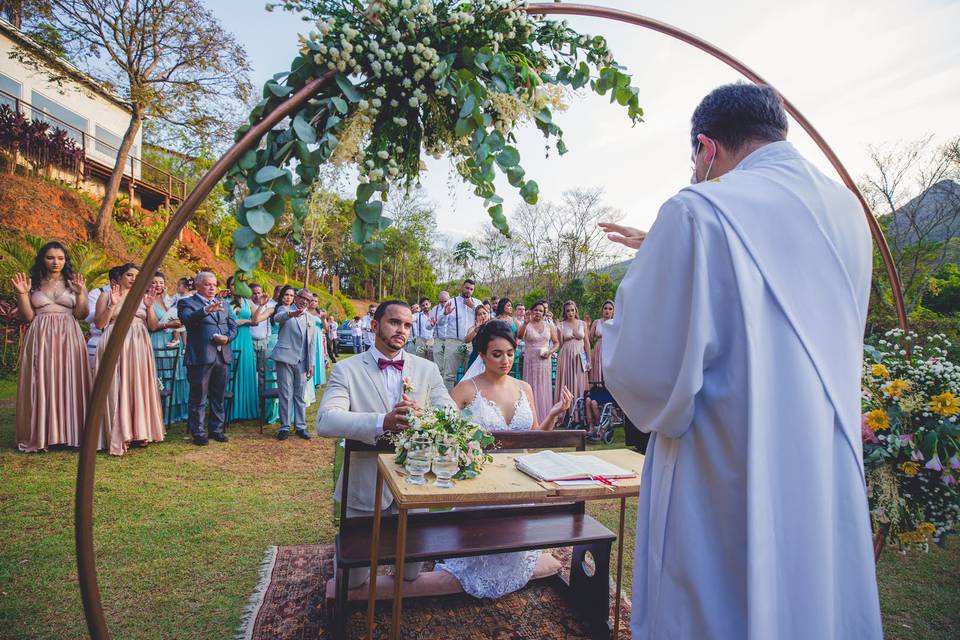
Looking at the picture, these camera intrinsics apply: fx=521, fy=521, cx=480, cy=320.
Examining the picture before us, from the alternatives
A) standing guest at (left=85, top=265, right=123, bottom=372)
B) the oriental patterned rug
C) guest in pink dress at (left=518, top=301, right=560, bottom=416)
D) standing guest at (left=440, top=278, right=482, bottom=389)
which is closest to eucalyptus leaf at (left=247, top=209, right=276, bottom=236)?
the oriental patterned rug

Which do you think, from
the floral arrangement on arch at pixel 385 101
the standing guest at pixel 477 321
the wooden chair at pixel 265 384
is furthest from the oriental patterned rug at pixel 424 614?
the standing guest at pixel 477 321

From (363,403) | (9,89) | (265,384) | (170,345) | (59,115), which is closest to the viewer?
(363,403)

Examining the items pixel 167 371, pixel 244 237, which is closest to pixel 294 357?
pixel 167 371

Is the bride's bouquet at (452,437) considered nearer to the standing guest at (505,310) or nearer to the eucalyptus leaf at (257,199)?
the eucalyptus leaf at (257,199)

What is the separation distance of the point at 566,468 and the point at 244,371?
741 cm

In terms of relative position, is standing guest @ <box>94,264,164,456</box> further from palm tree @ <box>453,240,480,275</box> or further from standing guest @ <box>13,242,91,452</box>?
palm tree @ <box>453,240,480,275</box>

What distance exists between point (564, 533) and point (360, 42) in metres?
3.22

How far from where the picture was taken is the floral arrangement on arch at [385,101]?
179 centimetres

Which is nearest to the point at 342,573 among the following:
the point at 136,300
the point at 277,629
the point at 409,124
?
the point at 277,629

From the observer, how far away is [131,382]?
6844mm

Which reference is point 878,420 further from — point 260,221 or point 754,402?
point 260,221

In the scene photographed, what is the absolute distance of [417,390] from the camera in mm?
3984

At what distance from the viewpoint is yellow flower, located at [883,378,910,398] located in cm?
343

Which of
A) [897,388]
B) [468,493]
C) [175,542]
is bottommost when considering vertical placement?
[175,542]
